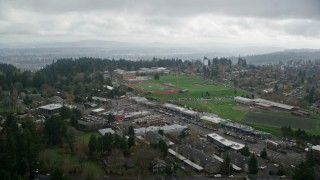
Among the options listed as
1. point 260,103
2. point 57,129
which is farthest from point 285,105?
point 57,129

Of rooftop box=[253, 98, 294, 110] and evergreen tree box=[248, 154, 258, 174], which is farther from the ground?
rooftop box=[253, 98, 294, 110]

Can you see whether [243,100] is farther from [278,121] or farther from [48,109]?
[48,109]

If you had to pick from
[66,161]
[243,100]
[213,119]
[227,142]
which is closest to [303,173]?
[227,142]

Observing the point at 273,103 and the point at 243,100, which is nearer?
the point at 273,103

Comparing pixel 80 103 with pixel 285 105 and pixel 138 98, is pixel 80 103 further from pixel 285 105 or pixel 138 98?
pixel 285 105

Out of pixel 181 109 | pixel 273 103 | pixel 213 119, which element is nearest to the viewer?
pixel 213 119

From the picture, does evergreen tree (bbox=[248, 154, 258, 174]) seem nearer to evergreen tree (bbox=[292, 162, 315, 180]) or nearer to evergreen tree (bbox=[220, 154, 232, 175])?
evergreen tree (bbox=[220, 154, 232, 175])

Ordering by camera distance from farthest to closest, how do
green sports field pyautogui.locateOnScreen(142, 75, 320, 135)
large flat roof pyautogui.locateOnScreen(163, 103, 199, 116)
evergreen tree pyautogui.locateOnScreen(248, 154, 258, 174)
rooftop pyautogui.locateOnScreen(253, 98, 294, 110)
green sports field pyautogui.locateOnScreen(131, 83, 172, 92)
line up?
green sports field pyautogui.locateOnScreen(131, 83, 172, 92) → rooftop pyautogui.locateOnScreen(253, 98, 294, 110) → large flat roof pyautogui.locateOnScreen(163, 103, 199, 116) → green sports field pyautogui.locateOnScreen(142, 75, 320, 135) → evergreen tree pyautogui.locateOnScreen(248, 154, 258, 174)

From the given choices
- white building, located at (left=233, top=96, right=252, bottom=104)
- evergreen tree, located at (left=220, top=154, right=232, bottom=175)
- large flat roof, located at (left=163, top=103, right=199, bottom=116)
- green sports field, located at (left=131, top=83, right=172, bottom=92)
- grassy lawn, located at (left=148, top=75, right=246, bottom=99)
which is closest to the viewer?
evergreen tree, located at (left=220, top=154, right=232, bottom=175)

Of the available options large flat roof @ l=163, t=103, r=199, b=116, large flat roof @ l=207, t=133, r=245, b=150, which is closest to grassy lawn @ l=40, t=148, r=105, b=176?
large flat roof @ l=207, t=133, r=245, b=150
